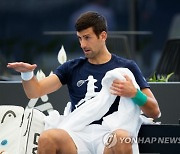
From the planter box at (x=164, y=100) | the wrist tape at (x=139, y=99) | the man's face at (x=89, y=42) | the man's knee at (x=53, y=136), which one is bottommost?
the man's knee at (x=53, y=136)

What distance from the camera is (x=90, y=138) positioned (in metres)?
6.15

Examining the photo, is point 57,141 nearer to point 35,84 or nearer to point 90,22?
point 35,84

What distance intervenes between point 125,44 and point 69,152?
171 inches

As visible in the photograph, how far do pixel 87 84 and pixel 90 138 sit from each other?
36 centimetres

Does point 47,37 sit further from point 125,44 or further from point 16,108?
point 16,108

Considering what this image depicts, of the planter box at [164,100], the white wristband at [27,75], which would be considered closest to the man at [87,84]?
the white wristband at [27,75]

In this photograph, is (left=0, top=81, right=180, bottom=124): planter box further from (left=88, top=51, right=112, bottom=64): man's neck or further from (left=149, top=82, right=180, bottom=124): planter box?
(left=88, top=51, right=112, bottom=64): man's neck

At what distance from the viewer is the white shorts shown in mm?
6094

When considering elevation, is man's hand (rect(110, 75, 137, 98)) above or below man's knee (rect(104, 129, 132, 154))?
above

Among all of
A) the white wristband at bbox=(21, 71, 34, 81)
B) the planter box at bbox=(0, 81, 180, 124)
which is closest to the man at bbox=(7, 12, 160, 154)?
the white wristband at bbox=(21, 71, 34, 81)

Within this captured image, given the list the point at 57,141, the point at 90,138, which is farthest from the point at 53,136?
the point at 90,138

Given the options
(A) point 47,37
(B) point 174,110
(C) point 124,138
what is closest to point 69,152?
(C) point 124,138

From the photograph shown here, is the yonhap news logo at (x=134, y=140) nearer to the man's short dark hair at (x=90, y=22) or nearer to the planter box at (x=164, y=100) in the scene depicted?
the man's short dark hair at (x=90, y=22)

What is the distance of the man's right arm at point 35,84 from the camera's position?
20.1ft
